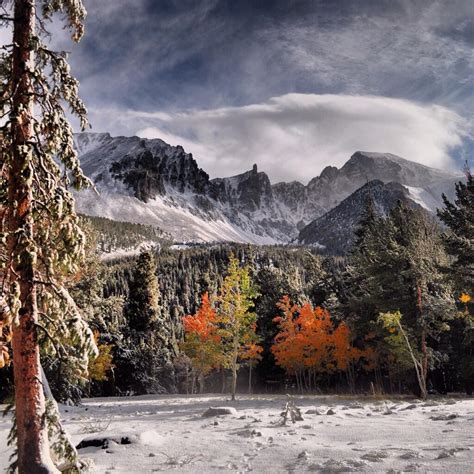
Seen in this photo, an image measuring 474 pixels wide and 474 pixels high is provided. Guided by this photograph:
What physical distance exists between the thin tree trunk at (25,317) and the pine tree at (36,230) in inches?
0.6

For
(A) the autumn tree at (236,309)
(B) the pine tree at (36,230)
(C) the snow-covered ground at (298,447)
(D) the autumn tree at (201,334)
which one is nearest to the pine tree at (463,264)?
(A) the autumn tree at (236,309)

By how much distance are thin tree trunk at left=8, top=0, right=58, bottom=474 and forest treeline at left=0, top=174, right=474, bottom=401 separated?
380 centimetres

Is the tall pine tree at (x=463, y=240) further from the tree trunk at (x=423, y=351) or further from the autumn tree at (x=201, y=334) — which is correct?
the autumn tree at (x=201, y=334)

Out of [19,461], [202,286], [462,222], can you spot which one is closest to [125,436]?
[19,461]

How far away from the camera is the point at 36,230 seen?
23.3 ft

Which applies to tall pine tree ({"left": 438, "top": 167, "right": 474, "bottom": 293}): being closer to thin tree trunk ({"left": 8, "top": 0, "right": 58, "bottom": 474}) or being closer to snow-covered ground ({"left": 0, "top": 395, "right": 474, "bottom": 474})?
snow-covered ground ({"left": 0, "top": 395, "right": 474, "bottom": 474})

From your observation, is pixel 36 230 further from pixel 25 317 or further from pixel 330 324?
pixel 330 324

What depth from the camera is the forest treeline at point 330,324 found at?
27859mm

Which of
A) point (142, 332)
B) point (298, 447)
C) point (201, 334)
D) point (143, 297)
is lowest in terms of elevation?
point (298, 447)

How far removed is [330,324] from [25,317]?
129ft

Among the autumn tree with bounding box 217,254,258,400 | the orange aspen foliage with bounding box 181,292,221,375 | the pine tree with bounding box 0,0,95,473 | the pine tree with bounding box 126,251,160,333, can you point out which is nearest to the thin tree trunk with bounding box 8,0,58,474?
the pine tree with bounding box 0,0,95,473

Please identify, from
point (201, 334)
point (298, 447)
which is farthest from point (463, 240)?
point (201, 334)

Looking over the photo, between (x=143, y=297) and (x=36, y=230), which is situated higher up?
(x=143, y=297)

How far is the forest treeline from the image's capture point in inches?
1097
